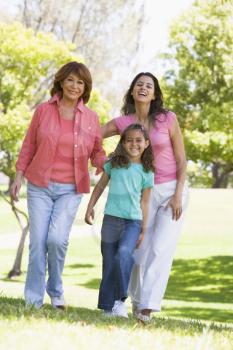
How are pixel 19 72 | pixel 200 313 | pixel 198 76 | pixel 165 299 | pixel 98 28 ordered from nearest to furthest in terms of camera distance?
pixel 200 313 → pixel 165 299 → pixel 19 72 → pixel 198 76 → pixel 98 28

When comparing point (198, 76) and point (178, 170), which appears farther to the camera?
point (198, 76)

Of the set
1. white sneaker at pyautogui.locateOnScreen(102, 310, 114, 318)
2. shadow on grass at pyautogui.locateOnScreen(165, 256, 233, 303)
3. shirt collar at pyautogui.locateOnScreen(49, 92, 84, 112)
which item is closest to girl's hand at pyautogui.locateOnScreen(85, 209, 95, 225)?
white sneaker at pyautogui.locateOnScreen(102, 310, 114, 318)

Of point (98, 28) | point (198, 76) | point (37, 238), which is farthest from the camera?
point (98, 28)

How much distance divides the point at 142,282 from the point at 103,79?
4610 cm

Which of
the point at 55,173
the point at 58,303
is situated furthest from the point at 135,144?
the point at 58,303

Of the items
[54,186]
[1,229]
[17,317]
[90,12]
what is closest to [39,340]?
[17,317]

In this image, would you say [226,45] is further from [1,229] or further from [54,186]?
[54,186]

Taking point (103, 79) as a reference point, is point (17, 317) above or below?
below

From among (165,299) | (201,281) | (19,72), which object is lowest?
(165,299)

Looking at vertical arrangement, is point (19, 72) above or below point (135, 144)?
above

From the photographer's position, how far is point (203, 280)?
23516 millimetres

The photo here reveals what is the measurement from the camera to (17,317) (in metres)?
4.97

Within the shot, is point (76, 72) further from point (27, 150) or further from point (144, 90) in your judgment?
point (27, 150)

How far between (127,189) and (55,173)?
0.59m
